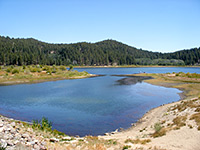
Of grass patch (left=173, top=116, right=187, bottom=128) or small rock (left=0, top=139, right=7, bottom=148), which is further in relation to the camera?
grass patch (left=173, top=116, right=187, bottom=128)

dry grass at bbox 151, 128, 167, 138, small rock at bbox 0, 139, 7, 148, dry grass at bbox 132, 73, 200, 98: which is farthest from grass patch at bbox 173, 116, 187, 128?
dry grass at bbox 132, 73, 200, 98

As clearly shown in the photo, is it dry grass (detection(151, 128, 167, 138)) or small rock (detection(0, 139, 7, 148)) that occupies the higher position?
small rock (detection(0, 139, 7, 148))

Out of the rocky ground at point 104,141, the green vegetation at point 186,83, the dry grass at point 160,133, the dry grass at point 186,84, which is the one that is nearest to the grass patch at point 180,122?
the rocky ground at point 104,141

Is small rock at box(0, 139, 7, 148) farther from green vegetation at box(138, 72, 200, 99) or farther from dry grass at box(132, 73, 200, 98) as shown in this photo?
dry grass at box(132, 73, 200, 98)

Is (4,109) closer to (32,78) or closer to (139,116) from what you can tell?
(139,116)

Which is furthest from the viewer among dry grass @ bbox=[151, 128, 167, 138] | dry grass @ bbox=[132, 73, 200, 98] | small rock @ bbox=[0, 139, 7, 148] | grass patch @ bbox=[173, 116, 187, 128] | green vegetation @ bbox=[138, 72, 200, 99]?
dry grass @ bbox=[132, 73, 200, 98]

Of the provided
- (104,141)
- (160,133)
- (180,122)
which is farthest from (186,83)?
(104,141)

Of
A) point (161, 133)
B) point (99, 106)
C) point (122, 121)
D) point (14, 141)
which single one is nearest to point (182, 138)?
point (161, 133)

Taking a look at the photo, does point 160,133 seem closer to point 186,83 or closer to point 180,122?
point 180,122

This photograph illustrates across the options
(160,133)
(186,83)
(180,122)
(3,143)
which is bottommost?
(186,83)

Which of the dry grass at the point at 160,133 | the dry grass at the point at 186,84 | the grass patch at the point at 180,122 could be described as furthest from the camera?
the dry grass at the point at 186,84

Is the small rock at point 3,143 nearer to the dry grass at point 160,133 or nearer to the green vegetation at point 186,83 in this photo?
the dry grass at point 160,133

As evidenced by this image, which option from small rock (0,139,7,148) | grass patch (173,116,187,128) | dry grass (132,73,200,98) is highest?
small rock (0,139,7,148)

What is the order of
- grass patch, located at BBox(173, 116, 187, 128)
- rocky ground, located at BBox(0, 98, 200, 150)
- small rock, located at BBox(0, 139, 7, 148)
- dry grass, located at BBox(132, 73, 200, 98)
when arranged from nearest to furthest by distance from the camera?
small rock, located at BBox(0, 139, 7, 148) < rocky ground, located at BBox(0, 98, 200, 150) < grass patch, located at BBox(173, 116, 187, 128) < dry grass, located at BBox(132, 73, 200, 98)
